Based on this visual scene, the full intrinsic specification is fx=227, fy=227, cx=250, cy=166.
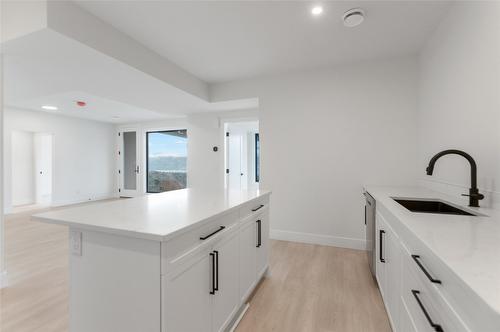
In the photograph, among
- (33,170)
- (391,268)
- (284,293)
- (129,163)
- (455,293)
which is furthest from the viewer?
(129,163)

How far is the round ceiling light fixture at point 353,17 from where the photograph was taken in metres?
2.11

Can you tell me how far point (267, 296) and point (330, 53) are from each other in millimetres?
2924

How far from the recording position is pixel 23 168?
616 centimetres

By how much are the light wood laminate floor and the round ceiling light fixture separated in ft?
8.60

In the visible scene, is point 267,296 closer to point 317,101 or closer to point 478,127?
point 478,127

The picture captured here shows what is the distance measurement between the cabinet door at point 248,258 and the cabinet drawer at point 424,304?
3.50ft

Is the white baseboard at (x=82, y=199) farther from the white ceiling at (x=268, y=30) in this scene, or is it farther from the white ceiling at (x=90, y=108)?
the white ceiling at (x=268, y=30)

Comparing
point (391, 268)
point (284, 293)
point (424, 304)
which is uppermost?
point (424, 304)

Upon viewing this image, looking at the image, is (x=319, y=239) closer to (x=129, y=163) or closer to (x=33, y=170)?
(x=129, y=163)

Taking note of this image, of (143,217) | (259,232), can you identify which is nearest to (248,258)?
(259,232)

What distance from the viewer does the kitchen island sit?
40.9 inches

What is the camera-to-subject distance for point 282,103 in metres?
3.60

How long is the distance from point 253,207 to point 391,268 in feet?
3.64

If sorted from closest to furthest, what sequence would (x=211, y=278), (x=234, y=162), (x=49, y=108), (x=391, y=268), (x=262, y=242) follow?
(x=211, y=278) < (x=391, y=268) < (x=262, y=242) < (x=49, y=108) < (x=234, y=162)
